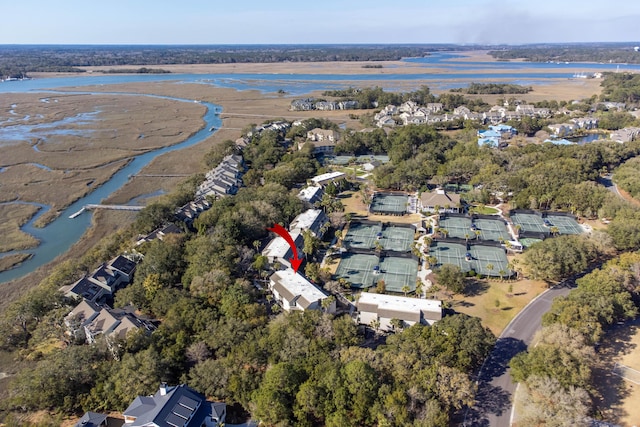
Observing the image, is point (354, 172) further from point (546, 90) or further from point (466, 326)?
point (546, 90)

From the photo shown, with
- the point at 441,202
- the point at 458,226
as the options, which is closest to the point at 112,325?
the point at 458,226

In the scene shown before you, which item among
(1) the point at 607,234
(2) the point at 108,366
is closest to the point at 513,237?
(1) the point at 607,234

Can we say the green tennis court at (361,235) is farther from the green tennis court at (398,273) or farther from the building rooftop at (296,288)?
the building rooftop at (296,288)

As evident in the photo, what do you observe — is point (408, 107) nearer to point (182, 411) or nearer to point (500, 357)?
point (500, 357)

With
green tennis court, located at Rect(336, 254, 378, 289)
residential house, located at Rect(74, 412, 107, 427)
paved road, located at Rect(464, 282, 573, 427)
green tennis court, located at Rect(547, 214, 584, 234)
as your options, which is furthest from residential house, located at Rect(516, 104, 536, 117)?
residential house, located at Rect(74, 412, 107, 427)

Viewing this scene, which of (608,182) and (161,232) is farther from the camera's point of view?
(608,182)

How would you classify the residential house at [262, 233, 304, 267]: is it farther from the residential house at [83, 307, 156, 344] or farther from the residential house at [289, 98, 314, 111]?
the residential house at [289, 98, 314, 111]
